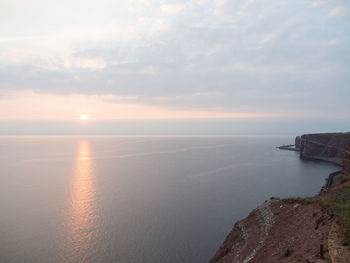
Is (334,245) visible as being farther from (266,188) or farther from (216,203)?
(266,188)

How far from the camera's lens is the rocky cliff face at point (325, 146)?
139 m

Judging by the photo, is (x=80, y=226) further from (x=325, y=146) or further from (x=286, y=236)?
(x=325, y=146)

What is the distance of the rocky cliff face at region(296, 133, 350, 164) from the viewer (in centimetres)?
13925

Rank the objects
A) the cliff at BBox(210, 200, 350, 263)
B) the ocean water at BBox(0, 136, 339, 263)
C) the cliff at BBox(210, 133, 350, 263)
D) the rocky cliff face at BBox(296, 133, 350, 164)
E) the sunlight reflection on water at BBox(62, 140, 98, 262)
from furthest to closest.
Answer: the rocky cliff face at BBox(296, 133, 350, 164)
the ocean water at BBox(0, 136, 339, 263)
the sunlight reflection on water at BBox(62, 140, 98, 262)
the cliff at BBox(210, 200, 350, 263)
the cliff at BBox(210, 133, 350, 263)

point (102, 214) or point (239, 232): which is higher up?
point (239, 232)

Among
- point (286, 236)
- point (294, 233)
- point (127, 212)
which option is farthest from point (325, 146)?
point (294, 233)

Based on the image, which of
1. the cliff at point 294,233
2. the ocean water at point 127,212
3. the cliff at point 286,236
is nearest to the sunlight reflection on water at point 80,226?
the ocean water at point 127,212

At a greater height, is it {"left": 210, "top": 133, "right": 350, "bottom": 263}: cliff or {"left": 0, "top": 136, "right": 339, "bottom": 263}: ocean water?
{"left": 210, "top": 133, "right": 350, "bottom": 263}: cliff

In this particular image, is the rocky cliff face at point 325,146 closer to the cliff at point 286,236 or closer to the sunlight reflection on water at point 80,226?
the cliff at point 286,236

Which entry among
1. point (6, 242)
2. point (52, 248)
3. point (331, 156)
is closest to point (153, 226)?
point (52, 248)

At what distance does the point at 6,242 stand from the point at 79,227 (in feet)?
42.8

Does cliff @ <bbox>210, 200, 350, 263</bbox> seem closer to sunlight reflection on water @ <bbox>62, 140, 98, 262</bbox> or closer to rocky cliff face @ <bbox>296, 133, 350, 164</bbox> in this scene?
sunlight reflection on water @ <bbox>62, 140, 98, 262</bbox>

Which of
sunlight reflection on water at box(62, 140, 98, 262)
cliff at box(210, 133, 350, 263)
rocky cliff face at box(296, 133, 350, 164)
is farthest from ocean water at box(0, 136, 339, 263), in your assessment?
rocky cliff face at box(296, 133, 350, 164)

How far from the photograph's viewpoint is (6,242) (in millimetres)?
40938
